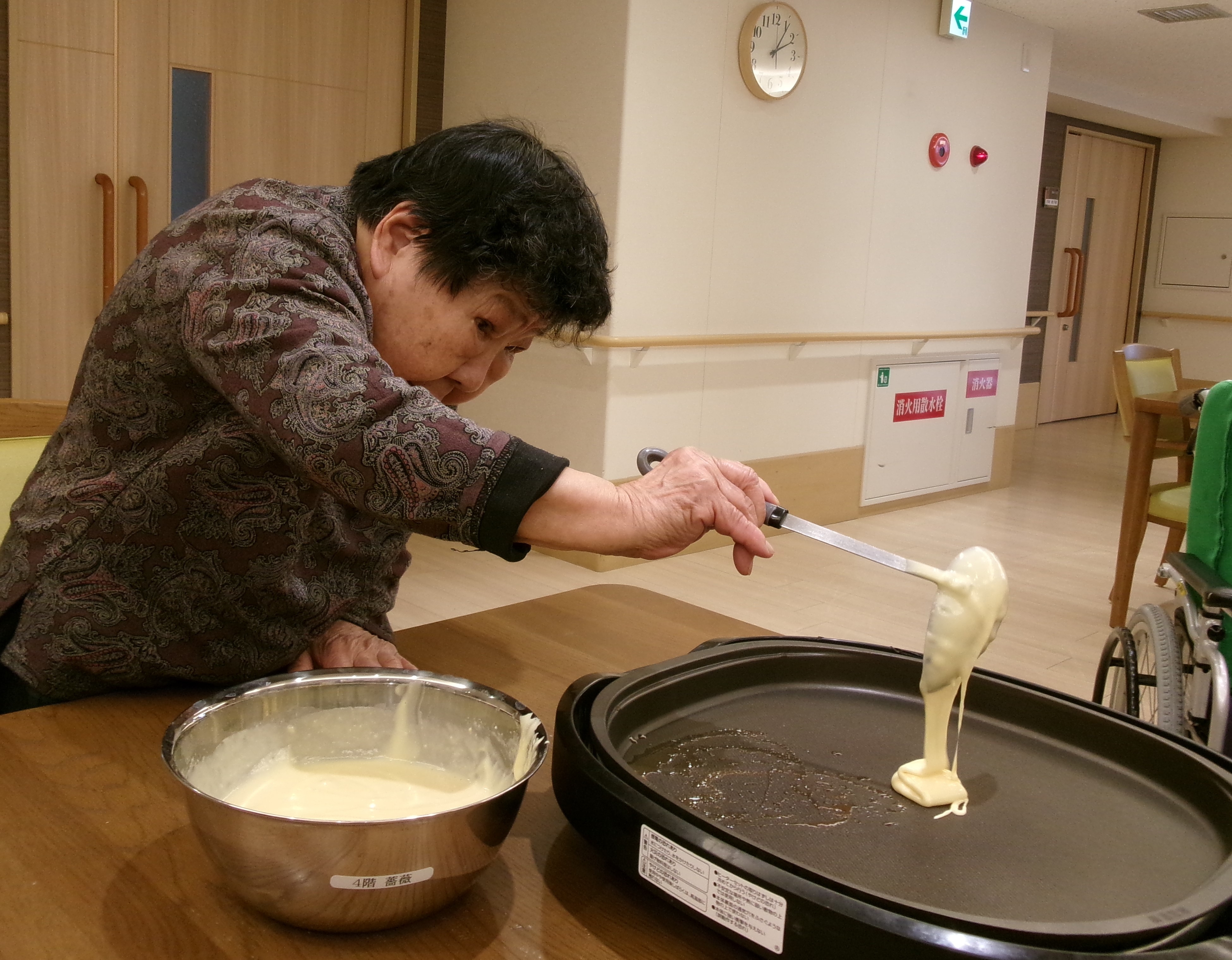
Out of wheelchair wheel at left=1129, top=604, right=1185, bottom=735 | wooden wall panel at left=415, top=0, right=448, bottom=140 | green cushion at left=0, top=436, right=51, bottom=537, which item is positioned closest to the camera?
green cushion at left=0, top=436, right=51, bottom=537

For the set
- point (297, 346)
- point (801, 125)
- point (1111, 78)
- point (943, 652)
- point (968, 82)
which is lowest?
point (943, 652)

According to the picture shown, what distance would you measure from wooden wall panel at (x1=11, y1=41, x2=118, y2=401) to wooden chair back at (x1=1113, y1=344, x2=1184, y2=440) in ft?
12.0

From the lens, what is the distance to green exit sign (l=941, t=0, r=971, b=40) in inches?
205

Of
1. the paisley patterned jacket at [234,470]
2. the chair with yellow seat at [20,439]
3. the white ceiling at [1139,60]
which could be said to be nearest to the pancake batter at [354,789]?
the paisley patterned jacket at [234,470]

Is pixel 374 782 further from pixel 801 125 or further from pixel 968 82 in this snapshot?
pixel 968 82

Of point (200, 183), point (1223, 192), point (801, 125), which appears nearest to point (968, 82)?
point (801, 125)

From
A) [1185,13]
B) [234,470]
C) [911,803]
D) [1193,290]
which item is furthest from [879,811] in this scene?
[1193,290]

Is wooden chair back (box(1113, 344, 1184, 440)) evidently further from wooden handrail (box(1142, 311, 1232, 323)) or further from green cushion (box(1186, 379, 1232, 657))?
wooden handrail (box(1142, 311, 1232, 323))

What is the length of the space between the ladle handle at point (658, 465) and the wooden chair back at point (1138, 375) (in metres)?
3.28

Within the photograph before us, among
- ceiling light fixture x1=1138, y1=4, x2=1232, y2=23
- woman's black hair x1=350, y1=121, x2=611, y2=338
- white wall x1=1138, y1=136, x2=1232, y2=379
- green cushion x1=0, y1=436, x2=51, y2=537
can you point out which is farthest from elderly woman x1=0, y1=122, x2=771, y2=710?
white wall x1=1138, y1=136, x2=1232, y2=379

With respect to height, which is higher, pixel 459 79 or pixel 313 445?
pixel 459 79

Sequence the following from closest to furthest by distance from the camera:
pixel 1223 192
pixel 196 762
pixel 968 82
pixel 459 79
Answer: pixel 196 762 → pixel 459 79 → pixel 968 82 → pixel 1223 192

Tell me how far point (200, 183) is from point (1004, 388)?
4.42 metres

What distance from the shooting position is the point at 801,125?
186 inches
